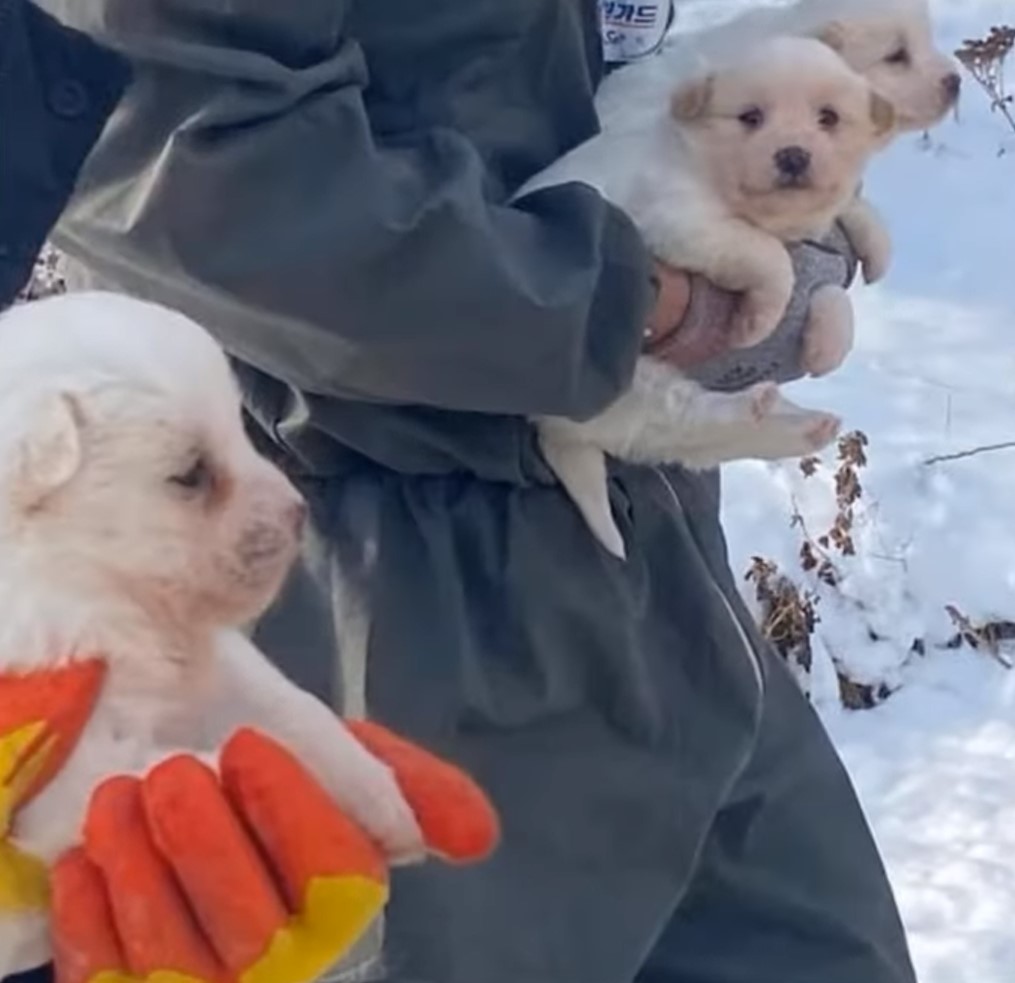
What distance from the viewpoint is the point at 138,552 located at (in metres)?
1.32

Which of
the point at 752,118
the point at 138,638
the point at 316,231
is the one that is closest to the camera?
the point at 138,638

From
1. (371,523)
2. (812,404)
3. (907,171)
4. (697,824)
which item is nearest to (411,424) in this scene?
(371,523)

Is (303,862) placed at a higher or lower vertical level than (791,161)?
higher

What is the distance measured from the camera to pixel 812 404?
521cm

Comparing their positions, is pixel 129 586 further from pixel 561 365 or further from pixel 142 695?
pixel 561 365

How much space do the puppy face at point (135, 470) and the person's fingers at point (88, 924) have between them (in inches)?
6.1

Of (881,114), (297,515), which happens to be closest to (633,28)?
(881,114)

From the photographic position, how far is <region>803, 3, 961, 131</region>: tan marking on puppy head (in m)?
2.28

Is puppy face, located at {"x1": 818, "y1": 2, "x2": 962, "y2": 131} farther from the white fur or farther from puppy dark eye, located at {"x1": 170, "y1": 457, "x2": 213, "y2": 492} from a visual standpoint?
puppy dark eye, located at {"x1": 170, "y1": 457, "x2": 213, "y2": 492}

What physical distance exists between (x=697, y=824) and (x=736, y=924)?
177 millimetres

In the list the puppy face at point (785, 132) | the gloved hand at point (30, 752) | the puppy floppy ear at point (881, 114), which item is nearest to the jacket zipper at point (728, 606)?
the puppy face at point (785, 132)

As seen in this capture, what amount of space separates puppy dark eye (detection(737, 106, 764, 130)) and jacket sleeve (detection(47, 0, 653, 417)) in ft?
0.98

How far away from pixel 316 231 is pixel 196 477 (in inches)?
18.3

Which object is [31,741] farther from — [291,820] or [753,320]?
[753,320]
